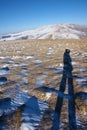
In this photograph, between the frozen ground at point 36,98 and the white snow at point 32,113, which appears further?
the frozen ground at point 36,98

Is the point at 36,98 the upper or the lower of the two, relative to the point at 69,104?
upper

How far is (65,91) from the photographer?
7.40 metres

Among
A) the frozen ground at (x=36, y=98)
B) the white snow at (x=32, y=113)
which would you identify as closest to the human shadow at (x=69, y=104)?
the frozen ground at (x=36, y=98)

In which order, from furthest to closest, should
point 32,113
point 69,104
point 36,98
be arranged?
point 36,98, point 69,104, point 32,113

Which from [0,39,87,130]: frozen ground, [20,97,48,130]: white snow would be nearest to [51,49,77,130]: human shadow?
[0,39,87,130]: frozen ground

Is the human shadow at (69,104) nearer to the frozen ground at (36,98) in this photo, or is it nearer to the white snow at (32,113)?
the frozen ground at (36,98)

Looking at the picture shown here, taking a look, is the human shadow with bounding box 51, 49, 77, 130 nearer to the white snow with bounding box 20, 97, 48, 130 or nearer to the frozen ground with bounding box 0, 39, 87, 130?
the frozen ground with bounding box 0, 39, 87, 130

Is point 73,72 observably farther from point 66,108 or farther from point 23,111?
point 23,111

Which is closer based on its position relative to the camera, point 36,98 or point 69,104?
point 69,104

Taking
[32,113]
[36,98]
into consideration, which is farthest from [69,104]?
[32,113]

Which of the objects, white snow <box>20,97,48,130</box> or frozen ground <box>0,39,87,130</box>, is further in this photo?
frozen ground <box>0,39,87,130</box>

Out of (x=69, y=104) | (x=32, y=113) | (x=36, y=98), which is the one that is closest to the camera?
(x=32, y=113)

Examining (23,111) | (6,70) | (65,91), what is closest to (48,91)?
(65,91)

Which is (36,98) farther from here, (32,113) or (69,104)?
(69,104)
